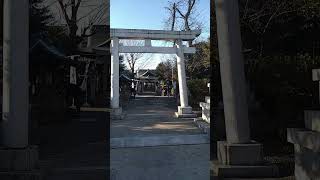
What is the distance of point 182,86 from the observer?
8.93m

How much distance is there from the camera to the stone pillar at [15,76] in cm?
747

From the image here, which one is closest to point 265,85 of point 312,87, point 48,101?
point 312,87

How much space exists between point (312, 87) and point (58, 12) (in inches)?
187

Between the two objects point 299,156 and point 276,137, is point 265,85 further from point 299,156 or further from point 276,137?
point 299,156

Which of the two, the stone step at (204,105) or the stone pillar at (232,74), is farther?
the stone step at (204,105)

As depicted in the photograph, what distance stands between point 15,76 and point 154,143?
9.69 ft

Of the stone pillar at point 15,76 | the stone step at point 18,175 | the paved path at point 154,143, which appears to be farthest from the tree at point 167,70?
the stone step at point 18,175

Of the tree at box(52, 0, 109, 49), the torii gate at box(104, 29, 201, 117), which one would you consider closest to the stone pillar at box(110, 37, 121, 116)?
the torii gate at box(104, 29, 201, 117)

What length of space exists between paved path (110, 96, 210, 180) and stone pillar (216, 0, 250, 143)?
2.76 feet

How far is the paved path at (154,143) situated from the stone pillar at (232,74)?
84 centimetres

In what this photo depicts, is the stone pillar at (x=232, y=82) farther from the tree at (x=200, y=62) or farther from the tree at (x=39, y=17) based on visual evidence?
the tree at (x=39, y=17)

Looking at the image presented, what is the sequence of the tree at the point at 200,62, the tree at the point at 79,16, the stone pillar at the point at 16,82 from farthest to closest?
the tree at the point at 200,62, the tree at the point at 79,16, the stone pillar at the point at 16,82

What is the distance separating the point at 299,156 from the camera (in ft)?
24.0

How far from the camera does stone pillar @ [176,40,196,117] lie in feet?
28.8
